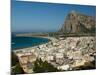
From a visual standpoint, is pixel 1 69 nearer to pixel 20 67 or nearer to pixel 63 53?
pixel 20 67

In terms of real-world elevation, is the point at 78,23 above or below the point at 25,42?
above

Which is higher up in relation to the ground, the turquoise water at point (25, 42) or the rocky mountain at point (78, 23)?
the rocky mountain at point (78, 23)

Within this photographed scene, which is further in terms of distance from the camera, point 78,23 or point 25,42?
point 78,23

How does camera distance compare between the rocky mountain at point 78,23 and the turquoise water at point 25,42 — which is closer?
the turquoise water at point 25,42

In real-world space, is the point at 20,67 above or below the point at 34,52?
below

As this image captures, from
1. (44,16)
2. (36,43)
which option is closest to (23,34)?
(36,43)
